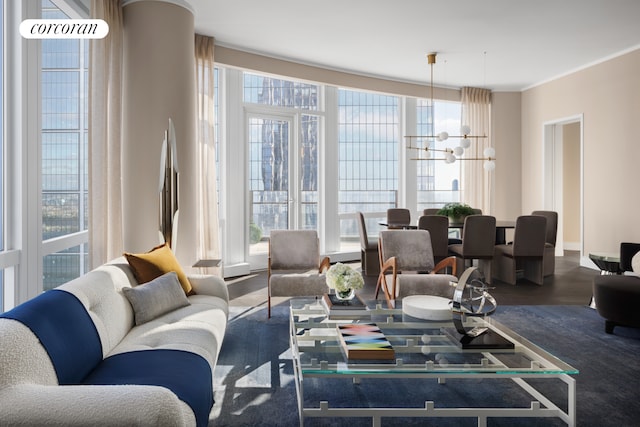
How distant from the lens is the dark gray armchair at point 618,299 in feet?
12.7

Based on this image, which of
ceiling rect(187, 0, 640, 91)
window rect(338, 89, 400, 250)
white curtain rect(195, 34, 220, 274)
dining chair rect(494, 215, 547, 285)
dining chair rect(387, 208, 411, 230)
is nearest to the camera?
ceiling rect(187, 0, 640, 91)

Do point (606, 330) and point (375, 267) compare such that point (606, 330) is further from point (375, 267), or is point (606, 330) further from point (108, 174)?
point (108, 174)

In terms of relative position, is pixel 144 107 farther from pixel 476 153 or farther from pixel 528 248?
pixel 476 153

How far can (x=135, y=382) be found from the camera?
6.55 ft

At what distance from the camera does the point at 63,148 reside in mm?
3895

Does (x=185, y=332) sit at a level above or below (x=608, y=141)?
below

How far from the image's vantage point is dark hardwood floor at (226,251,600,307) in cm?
523

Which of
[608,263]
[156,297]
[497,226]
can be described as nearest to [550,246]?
[497,226]

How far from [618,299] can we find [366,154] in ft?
16.4

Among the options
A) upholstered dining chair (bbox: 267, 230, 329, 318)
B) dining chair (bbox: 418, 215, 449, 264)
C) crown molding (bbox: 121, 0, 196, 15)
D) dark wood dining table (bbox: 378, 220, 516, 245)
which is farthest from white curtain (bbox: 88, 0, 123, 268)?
dark wood dining table (bbox: 378, 220, 516, 245)

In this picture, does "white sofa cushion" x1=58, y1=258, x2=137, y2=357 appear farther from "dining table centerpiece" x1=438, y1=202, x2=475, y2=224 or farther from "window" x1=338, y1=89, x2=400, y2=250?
"window" x1=338, y1=89, x2=400, y2=250

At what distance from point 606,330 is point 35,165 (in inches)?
176

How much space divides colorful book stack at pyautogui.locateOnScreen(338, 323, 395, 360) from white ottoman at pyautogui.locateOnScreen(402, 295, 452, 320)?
35 cm

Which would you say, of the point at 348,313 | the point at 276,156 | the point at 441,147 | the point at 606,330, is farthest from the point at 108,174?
the point at 441,147
